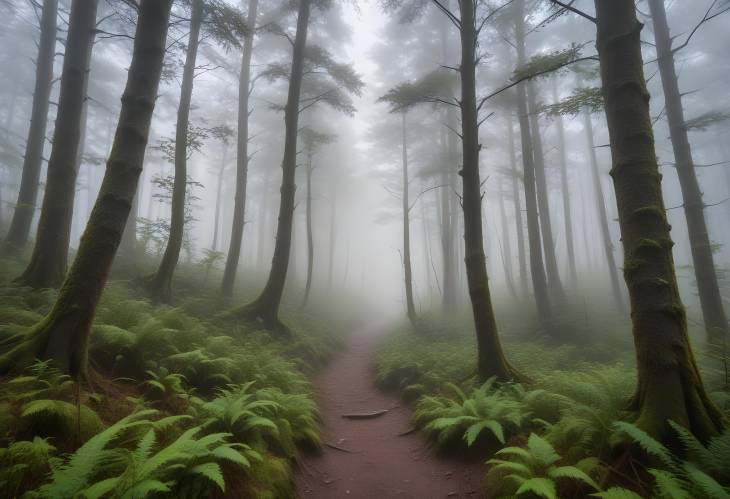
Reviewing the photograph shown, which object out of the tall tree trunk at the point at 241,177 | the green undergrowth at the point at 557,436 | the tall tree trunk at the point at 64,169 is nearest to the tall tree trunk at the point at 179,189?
the tall tree trunk at the point at 64,169

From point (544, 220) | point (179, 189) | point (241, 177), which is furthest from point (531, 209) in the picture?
point (179, 189)

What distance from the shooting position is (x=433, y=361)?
28.9 ft

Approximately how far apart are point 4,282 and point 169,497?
7676 millimetres

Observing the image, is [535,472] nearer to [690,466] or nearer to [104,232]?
[690,466]

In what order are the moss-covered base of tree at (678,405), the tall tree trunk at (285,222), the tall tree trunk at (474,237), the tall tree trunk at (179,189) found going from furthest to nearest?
the tall tree trunk at (285,222)
the tall tree trunk at (179,189)
the tall tree trunk at (474,237)
the moss-covered base of tree at (678,405)

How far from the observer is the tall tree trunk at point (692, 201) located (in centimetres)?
926

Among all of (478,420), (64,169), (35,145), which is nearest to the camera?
Answer: (478,420)

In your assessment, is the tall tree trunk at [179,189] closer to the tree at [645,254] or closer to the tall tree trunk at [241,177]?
the tall tree trunk at [241,177]

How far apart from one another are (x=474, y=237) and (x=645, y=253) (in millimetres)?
3230

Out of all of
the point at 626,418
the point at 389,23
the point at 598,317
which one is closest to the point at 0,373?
the point at 626,418

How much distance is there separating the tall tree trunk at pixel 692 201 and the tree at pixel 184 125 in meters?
12.4

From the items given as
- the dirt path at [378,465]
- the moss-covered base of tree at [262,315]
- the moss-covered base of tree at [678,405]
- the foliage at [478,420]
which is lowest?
the dirt path at [378,465]

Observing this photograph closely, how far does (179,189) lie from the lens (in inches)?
A: 427

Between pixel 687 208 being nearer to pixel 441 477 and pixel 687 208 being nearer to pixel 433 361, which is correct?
pixel 433 361
